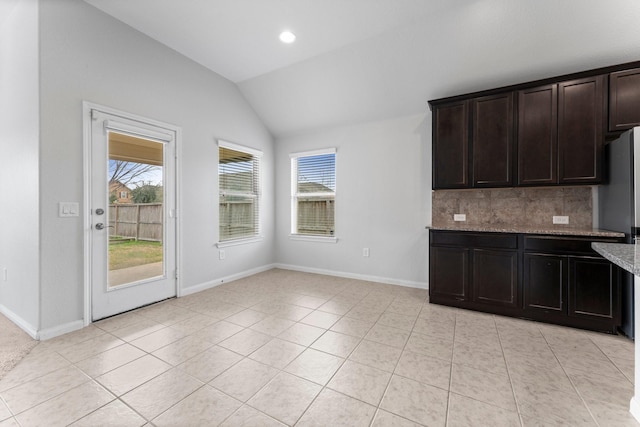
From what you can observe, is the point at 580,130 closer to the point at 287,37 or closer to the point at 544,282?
the point at 544,282

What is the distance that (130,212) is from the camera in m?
3.05

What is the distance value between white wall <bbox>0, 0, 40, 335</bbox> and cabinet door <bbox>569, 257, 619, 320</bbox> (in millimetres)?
4975

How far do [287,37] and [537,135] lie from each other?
3.00 meters

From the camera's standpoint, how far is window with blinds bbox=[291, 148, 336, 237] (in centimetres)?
474

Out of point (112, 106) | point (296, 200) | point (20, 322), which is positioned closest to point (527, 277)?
point (296, 200)

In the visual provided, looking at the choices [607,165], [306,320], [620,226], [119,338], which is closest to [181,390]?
[119,338]

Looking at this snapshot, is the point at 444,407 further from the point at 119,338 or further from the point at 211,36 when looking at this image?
the point at 211,36

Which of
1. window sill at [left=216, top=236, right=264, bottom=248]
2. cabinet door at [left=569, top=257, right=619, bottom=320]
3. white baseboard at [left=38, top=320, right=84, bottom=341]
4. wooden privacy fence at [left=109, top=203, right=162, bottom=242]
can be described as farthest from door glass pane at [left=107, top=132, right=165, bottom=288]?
cabinet door at [left=569, top=257, right=619, bottom=320]

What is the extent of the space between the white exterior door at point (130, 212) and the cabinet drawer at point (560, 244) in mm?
4111

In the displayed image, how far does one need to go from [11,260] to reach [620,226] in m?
6.01

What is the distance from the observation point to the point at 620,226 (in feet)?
8.35

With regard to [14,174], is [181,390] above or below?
below

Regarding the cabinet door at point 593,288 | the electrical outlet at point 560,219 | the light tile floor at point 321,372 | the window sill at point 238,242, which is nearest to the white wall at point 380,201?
the window sill at point 238,242

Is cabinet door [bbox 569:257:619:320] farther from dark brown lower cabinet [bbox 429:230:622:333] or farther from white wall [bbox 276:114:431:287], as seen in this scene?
white wall [bbox 276:114:431:287]
